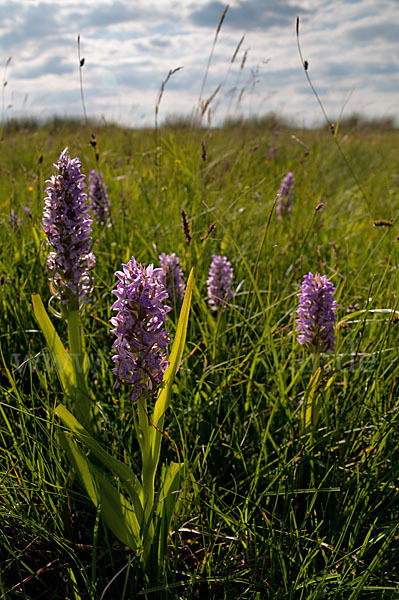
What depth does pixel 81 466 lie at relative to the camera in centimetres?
136

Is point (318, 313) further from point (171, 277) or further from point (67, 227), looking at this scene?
point (67, 227)

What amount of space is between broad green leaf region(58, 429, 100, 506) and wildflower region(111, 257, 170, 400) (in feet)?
0.96

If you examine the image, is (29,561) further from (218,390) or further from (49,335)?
(218,390)

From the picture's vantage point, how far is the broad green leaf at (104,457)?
118cm

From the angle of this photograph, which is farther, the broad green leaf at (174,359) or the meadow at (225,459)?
the meadow at (225,459)

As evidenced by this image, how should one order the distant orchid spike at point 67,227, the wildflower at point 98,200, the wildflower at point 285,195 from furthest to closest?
the wildflower at point 285,195
the wildflower at point 98,200
the distant orchid spike at point 67,227

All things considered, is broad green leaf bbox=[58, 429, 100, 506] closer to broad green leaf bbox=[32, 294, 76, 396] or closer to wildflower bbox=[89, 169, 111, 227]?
broad green leaf bbox=[32, 294, 76, 396]

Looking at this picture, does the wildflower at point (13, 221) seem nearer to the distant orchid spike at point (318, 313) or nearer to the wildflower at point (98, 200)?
the wildflower at point (98, 200)

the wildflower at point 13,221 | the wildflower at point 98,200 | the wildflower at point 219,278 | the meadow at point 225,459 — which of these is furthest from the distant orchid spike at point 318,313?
the wildflower at point 13,221

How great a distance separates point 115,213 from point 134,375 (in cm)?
249

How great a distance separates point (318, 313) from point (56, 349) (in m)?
0.90

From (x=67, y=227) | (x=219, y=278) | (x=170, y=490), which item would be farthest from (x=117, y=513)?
(x=219, y=278)

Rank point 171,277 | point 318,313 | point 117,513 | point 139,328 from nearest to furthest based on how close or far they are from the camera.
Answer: point 139,328 → point 117,513 → point 318,313 → point 171,277

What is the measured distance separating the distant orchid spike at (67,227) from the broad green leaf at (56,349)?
0.50 feet
